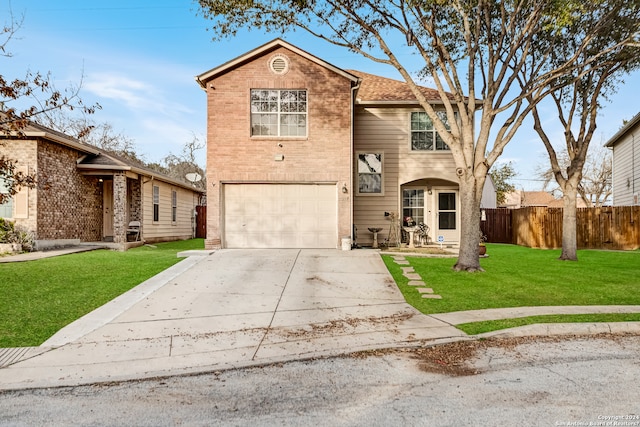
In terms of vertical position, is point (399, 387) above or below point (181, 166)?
below

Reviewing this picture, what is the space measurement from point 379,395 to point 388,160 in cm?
1349

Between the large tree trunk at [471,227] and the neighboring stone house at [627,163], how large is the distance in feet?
42.7

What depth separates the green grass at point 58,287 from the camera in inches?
247

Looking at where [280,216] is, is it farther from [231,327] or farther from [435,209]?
[231,327]

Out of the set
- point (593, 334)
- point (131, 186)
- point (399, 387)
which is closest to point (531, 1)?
point (593, 334)

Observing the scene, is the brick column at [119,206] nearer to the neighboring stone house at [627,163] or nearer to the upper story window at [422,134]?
the upper story window at [422,134]

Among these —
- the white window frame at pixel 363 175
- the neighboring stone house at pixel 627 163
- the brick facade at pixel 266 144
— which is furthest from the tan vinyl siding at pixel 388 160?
the neighboring stone house at pixel 627 163

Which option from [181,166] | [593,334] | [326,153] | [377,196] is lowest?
[593,334]

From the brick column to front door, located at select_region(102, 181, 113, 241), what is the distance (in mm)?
2172

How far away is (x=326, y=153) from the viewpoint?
14984mm

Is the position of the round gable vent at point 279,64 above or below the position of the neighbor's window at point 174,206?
above

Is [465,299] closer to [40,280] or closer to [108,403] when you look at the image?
[108,403]

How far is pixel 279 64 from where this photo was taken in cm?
1511

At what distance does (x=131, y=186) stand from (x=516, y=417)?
725 inches
